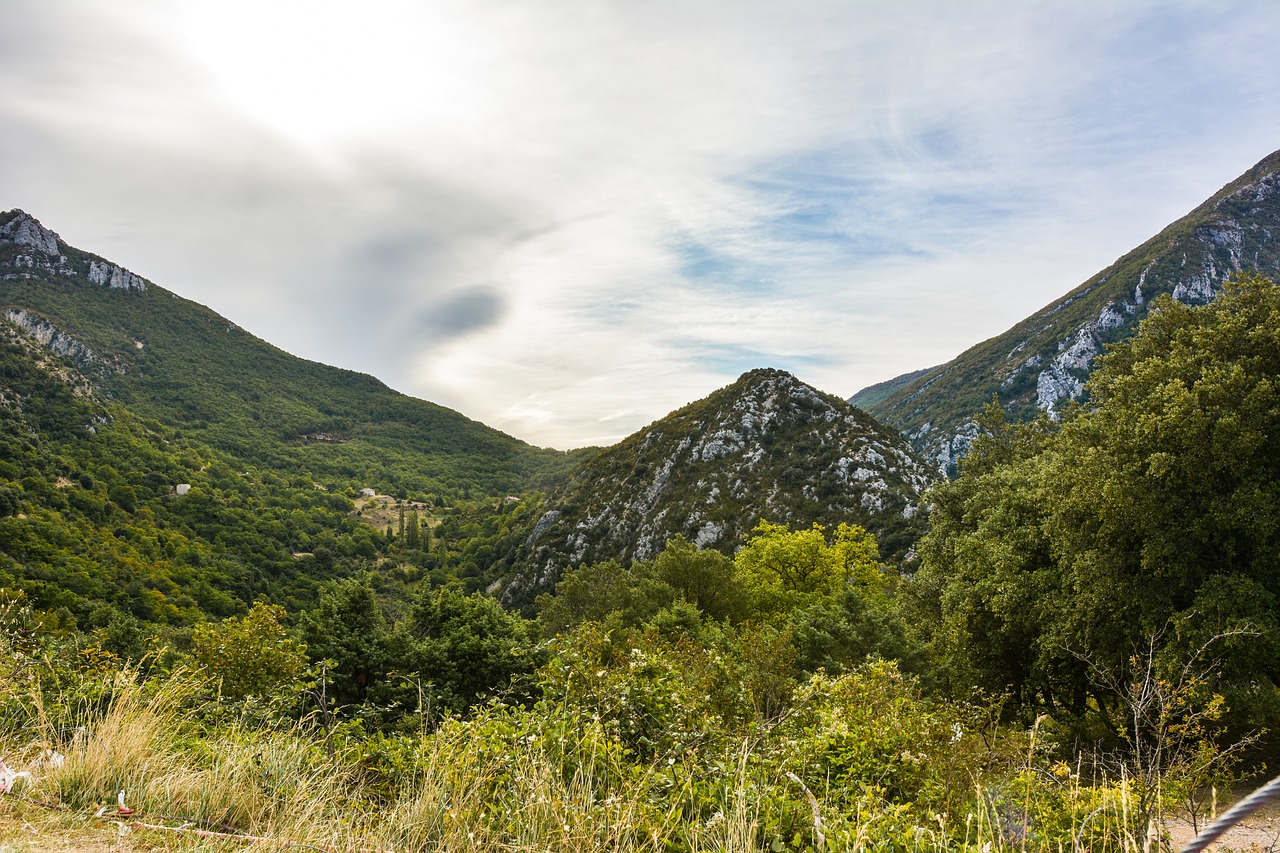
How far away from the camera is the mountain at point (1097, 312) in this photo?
427 ft

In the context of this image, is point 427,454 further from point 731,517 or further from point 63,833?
point 63,833

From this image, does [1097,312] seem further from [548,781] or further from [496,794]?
[496,794]

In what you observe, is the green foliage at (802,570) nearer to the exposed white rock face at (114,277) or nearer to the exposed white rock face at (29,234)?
the exposed white rock face at (114,277)

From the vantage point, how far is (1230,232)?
148 m

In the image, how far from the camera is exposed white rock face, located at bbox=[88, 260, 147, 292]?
163 metres

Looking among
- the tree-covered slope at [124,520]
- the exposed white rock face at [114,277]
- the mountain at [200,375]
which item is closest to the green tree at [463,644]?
the tree-covered slope at [124,520]

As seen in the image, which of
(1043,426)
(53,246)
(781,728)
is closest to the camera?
(781,728)

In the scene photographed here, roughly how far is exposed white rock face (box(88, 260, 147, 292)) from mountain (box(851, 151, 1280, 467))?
221067mm

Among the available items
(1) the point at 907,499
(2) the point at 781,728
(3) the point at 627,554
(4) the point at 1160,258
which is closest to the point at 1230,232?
(4) the point at 1160,258

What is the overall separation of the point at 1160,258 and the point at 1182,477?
181554mm

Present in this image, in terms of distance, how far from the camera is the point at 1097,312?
458 feet

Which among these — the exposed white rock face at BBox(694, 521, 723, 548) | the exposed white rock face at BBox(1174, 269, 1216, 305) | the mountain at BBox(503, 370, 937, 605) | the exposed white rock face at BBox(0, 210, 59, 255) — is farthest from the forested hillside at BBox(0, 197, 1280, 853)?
the exposed white rock face at BBox(0, 210, 59, 255)

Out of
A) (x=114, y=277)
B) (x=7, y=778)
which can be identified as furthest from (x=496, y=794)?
(x=114, y=277)

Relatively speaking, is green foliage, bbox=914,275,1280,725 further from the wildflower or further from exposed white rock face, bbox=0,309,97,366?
exposed white rock face, bbox=0,309,97,366
